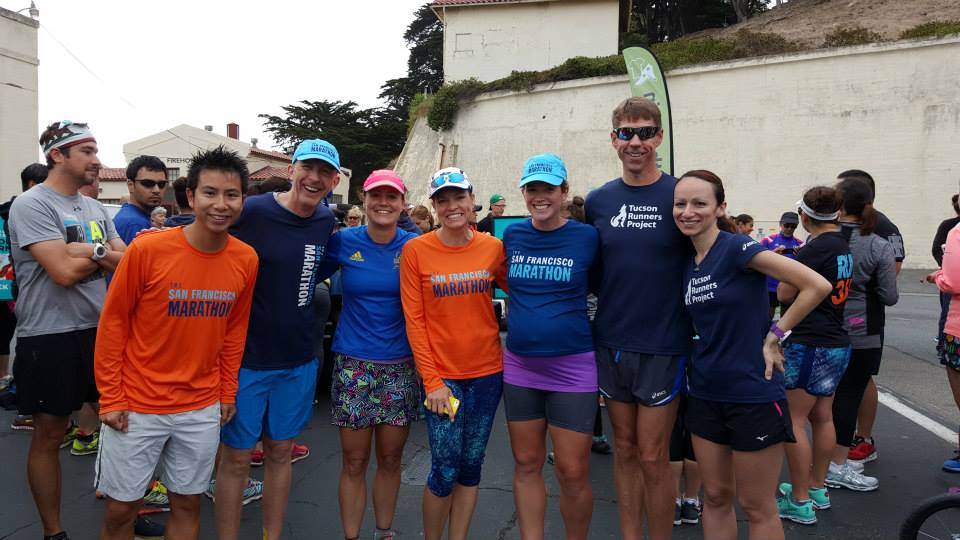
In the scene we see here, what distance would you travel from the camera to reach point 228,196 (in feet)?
9.39

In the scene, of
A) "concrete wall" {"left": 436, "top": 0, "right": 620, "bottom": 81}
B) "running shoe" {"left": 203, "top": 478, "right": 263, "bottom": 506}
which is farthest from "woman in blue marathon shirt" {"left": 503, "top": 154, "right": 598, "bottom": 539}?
"concrete wall" {"left": 436, "top": 0, "right": 620, "bottom": 81}

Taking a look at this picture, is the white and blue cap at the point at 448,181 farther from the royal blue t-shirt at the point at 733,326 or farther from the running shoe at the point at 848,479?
the running shoe at the point at 848,479

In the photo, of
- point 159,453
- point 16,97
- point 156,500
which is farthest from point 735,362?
point 16,97

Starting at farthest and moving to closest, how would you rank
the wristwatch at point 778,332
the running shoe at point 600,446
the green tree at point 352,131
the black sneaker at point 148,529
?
the green tree at point 352,131 < the running shoe at point 600,446 < the black sneaker at point 148,529 < the wristwatch at point 778,332

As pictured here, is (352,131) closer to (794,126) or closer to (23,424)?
(794,126)

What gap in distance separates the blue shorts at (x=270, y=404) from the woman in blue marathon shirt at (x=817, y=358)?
9.43ft

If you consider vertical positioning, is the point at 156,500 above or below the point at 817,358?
below

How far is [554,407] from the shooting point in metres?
3.09

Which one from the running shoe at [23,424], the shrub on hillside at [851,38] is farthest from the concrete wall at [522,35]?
the running shoe at [23,424]

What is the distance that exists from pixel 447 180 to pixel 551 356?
40.1 inches

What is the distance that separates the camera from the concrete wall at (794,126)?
20484 mm

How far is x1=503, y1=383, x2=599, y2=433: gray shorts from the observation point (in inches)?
120

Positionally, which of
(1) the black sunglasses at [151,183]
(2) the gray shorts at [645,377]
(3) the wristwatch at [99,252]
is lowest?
(2) the gray shorts at [645,377]

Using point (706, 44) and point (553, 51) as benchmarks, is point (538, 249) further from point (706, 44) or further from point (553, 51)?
point (553, 51)
